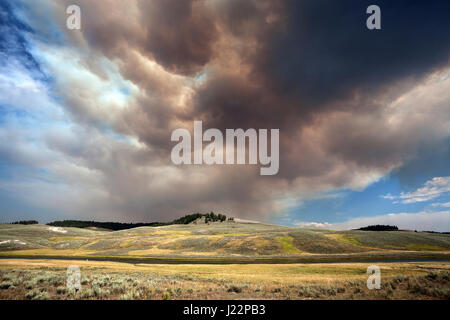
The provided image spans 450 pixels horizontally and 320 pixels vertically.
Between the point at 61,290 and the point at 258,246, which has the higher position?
the point at 61,290

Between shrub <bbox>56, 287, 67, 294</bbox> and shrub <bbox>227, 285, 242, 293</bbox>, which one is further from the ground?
shrub <bbox>56, 287, 67, 294</bbox>

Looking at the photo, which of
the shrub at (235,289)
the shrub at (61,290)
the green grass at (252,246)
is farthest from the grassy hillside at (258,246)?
the shrub at (61,290)

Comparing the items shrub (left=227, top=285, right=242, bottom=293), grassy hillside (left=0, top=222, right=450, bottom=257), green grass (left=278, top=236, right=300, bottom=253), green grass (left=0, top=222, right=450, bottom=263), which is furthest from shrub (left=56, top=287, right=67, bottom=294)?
green grass (left=278, top=236, right=300, bottom=253)

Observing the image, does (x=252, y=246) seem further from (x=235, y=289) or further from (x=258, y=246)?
(x=235, y=289)

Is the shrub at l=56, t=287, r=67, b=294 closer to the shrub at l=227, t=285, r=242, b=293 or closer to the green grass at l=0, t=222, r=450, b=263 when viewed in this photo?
the shrub at l=227, t=285, r=242, b=293

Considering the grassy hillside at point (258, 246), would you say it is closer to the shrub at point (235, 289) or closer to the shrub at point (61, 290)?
the shrub at point (235, 289)

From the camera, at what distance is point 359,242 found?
89.3 meters

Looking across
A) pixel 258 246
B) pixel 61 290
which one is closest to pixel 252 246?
pixel 258 246

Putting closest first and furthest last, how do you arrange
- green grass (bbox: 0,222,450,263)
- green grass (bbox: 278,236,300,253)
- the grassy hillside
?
green grass (bbox: 0,222,450,263), the grassy hillside, green grass (bbox: 278,236,300,253)

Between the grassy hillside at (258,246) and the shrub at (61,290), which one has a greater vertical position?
the shrub at (61,290)

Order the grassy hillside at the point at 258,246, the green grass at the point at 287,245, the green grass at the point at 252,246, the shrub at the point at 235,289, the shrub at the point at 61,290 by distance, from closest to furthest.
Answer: the shrub at the point at 61,290, the shrub at the point at 235,289, the green grass at the point at 252,246, the grassy hillside at the point at 258,246, the green grass at the point at 287,245

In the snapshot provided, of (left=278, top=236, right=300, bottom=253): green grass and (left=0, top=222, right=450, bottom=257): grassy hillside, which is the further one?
(left=278, top=236, right=300, bottom=253): green grass

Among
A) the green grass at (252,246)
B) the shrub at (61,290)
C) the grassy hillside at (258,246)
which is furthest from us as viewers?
the grassy hillside at (258,246)
